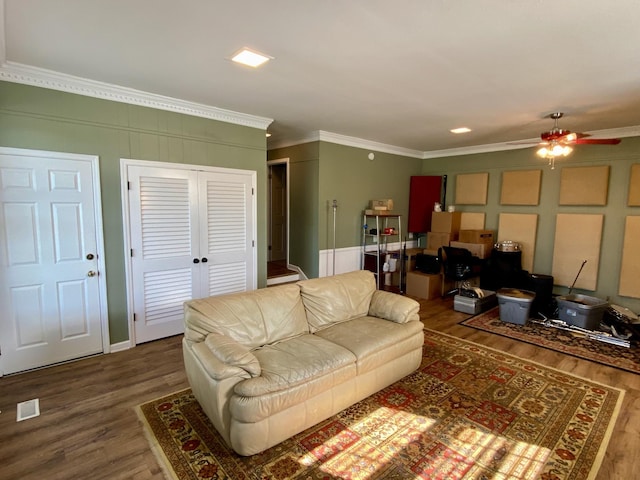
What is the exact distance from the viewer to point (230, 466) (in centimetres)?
197

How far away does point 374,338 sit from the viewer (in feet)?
8.97

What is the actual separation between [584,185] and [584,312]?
81.0 inches

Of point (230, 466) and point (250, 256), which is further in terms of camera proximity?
point (250, 256)

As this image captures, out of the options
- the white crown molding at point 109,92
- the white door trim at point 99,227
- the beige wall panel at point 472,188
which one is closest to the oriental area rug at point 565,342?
the beige wall panel at point 472,188

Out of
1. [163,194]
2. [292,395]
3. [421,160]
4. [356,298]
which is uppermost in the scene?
[421,160]

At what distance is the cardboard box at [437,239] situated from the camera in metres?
6.05

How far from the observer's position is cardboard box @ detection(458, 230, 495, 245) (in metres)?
5.69

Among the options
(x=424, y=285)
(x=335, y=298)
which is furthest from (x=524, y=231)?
(x=335, y=298)

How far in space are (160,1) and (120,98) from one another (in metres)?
1.83

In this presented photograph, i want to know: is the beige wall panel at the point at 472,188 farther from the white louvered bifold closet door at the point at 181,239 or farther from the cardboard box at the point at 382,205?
the white louvered bifold closet door at the point at 181,239

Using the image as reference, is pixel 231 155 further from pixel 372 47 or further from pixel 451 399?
pixel 451 399

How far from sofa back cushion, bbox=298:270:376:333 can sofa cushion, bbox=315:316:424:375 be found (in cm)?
9

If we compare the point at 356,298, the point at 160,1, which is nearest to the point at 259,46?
the point at 160,1

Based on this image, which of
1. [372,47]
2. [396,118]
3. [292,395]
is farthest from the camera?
[396,118]
